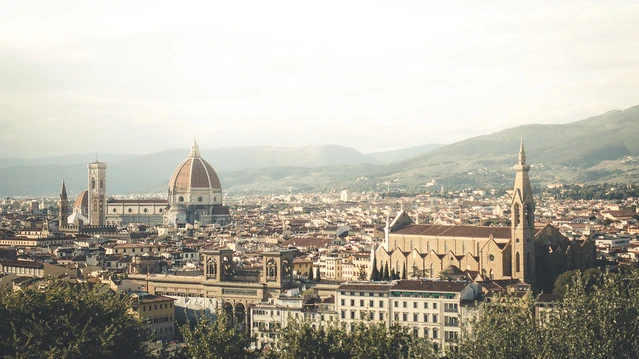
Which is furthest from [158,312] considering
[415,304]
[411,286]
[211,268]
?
[415,304]

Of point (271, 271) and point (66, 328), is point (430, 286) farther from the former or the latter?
point (66, 328)

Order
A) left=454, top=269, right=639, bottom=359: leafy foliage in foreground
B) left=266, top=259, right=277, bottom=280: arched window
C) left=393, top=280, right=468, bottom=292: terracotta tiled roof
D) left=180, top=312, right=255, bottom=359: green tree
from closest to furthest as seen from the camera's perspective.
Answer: left=454, top=269, right=639, bottom=359: leafy foliage in foreground
left=180, top=312, right=255, bottom=359: green tree
left=393, top=280, right=468, bottom=292: terracotta tiled roof
left=266, top=259, right=277, bottom=280: arched window

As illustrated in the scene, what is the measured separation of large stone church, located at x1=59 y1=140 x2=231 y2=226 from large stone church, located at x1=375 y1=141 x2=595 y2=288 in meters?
81.3

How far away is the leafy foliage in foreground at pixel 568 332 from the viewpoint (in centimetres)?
3512

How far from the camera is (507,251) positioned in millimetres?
70500

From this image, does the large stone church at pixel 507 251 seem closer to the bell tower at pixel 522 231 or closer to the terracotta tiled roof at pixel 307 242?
the bell tower at pixel 522 231

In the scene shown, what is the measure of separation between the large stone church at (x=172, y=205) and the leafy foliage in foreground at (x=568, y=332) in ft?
384

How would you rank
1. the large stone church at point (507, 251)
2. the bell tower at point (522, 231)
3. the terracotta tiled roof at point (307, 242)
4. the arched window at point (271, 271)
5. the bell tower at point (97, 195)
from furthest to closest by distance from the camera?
the bell tower at point (97, 195) → the terracotta tiled roof at point (307, 242) → the large stone church at point (507, 251) → the bell tower at point (522, 231) → the arched window at point (271, 271)

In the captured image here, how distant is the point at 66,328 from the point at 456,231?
36298mm

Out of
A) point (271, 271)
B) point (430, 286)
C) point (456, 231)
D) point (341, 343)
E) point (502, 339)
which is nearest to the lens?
point (502, 339)

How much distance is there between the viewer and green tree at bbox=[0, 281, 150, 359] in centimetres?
4281

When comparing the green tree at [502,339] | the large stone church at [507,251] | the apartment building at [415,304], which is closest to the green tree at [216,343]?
the apartment building at [415,304]

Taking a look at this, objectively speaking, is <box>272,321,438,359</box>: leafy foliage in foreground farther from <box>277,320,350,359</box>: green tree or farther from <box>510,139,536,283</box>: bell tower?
<box>510,139,536,283</box>: bell tower

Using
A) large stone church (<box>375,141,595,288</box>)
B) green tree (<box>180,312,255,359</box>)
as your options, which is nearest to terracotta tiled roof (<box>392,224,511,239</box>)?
large stone church (<box>375,141,595,288</box>)
